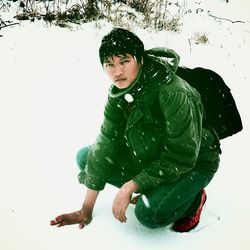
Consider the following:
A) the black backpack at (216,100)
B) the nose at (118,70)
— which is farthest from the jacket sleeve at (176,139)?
the nose at (118,70)

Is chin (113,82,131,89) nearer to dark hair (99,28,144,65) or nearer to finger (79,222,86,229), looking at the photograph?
dark hair (99,28,144,65)

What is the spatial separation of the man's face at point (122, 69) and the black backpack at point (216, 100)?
301 mm

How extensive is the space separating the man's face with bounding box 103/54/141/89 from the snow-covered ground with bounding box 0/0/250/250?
2.67 ft

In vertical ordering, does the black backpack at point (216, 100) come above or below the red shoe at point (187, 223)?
above

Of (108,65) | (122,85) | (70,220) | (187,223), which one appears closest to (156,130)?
(122,85)

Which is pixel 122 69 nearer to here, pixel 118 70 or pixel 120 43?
pixel 118 70

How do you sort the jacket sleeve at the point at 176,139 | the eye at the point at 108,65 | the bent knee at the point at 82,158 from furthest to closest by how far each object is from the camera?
the bent knee at the point at 82,158 < the eye at the point at 108,65 < the jacket sleeve at the point at 176,139

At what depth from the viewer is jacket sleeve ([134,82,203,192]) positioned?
1881mm

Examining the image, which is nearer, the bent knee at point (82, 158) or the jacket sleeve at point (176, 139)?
the jacket sleeve at point (176, 139)

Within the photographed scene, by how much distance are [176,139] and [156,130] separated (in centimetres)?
19

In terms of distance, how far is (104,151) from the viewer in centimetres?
227

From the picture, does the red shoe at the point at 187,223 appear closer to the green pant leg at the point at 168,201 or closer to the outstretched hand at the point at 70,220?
the green pant leg at the point at 168,201

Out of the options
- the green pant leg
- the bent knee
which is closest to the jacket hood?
the green pant leg

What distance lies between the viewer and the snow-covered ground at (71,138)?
85.8 inches
